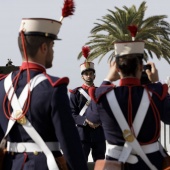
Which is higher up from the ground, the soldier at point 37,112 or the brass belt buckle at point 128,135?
the soldier at point 37,112

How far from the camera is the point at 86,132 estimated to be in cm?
970

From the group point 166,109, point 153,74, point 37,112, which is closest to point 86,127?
point 153,74

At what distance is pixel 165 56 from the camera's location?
124 ft

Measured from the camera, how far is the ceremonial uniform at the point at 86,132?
9.61 metres

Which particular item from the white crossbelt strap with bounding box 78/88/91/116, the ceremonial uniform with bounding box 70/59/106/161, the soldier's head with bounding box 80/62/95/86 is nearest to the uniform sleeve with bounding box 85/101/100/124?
the ceremonial uniform with bounding box 70/59/106/161

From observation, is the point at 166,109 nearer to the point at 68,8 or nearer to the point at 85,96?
the point at 68,8

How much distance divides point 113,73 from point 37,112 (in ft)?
3.90

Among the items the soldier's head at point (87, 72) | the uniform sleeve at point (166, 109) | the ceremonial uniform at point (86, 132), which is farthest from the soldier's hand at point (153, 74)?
the soldier's head at point (87, 72)

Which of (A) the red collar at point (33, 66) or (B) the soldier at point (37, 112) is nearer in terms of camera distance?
(B) the soldier at point (37, 112)

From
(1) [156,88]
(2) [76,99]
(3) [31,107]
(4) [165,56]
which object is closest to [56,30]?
(3) [31,107]

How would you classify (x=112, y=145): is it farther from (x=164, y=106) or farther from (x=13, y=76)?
(x=13, y=76)

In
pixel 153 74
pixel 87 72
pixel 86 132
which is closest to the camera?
pixel 153 74

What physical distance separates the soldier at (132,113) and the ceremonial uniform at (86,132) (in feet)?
14.9

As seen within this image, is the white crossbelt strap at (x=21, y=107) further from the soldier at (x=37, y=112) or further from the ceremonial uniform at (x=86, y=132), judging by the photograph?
the ceremonial uniform at (x=86, y=132)
